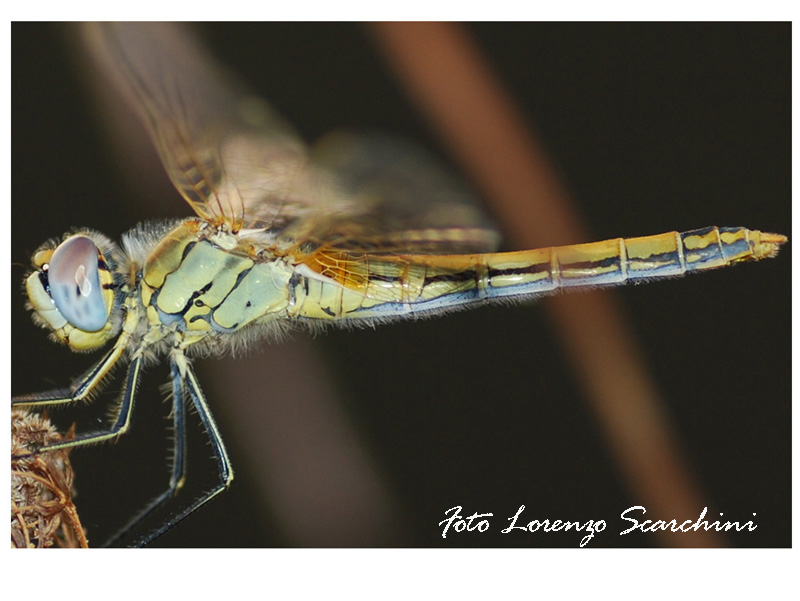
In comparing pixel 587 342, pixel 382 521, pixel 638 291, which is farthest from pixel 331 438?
pixel 638 291

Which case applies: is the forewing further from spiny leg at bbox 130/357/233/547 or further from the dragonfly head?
spiny leg at bbox 130/357/233/547

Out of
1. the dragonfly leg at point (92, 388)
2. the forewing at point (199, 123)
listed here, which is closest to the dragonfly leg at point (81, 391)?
the dragonfly leg at point (92, 388)

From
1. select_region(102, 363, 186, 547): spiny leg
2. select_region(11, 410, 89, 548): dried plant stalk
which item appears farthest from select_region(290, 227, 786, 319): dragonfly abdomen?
select_region(11, 410, 89, 548): dried plant stalk

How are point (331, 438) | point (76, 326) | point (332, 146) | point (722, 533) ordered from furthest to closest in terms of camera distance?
point (331, 438)
point (722, 533)
point (332, 146)
point (76, 326)

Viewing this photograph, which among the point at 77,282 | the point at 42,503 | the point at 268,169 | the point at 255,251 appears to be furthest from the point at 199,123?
the point at 42,503

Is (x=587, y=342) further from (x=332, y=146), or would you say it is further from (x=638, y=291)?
(x=332, y=146)

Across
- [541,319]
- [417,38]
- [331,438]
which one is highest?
[417,38]

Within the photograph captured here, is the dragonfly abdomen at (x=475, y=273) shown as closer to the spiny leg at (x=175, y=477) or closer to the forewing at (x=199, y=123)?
the forewing at (x=199, y=123)
